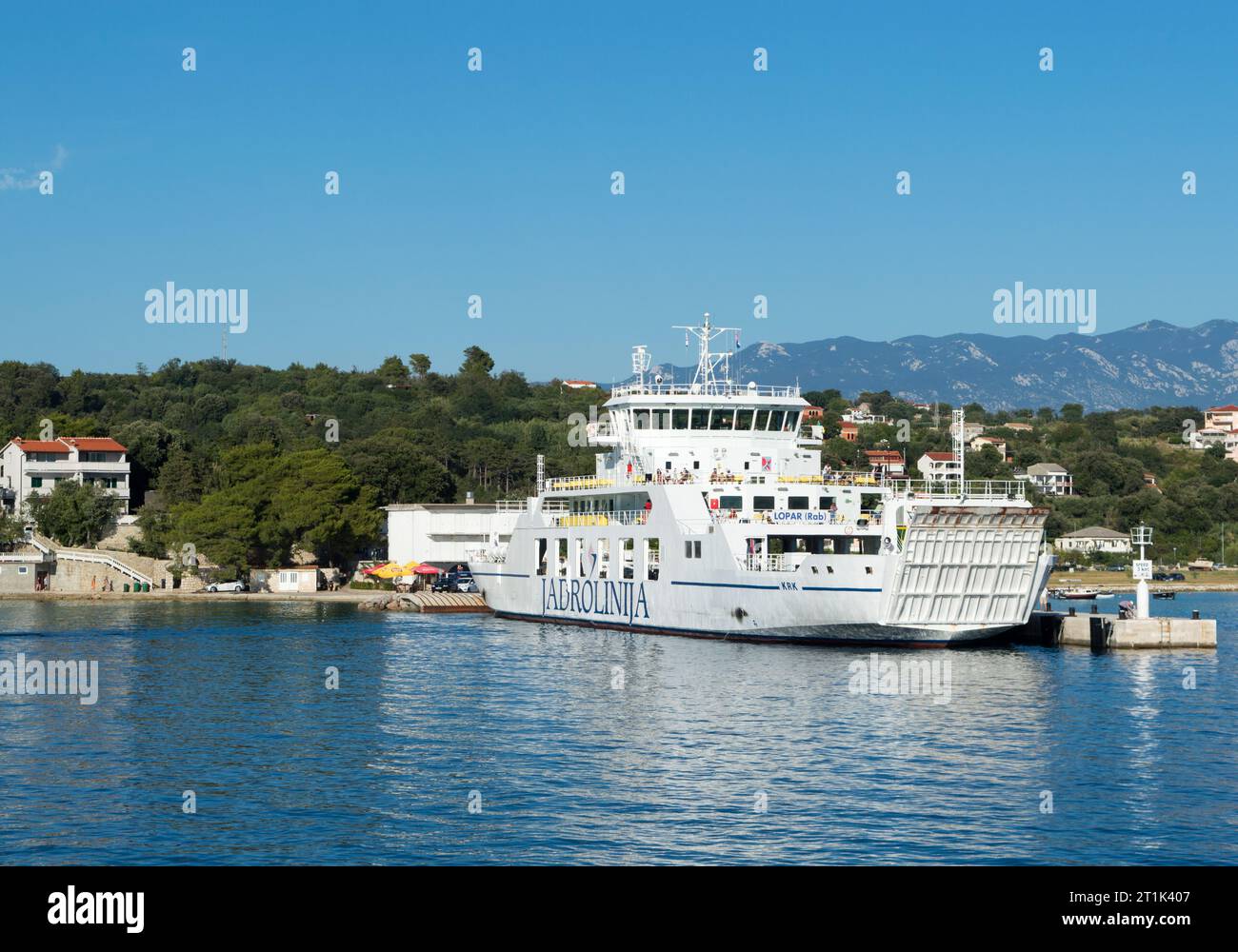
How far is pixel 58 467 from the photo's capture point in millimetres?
111062

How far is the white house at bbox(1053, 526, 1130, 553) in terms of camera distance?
126188mm

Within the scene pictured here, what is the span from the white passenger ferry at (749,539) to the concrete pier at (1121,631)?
554cm

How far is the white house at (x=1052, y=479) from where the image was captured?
5866 inches

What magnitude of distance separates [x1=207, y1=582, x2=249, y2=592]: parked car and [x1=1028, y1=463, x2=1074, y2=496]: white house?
85.2 metres

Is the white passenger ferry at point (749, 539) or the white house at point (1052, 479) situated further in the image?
the white house at point (1052, 479)

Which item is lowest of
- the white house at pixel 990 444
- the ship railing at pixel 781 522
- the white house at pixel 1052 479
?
the ship railing at pixel 781 522

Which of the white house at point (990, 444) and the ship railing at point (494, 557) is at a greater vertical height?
the white house at point (990, 444)

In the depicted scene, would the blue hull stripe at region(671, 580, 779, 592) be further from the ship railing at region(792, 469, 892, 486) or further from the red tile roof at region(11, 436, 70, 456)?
the red tile roof at region(11, 436, 70, 456)

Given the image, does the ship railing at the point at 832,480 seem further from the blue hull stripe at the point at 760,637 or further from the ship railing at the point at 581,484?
the ship railing at the point at 581,484

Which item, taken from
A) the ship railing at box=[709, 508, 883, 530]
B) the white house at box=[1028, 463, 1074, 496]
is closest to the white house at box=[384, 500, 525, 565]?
the ship railing at box=[709, 508, 883, 530]

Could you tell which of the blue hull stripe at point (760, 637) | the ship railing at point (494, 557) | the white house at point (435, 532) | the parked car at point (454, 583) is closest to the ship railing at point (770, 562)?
the blue hull stripe at point (760, 637)

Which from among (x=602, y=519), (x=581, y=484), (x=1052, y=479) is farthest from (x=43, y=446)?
(x=1052, y=479)
